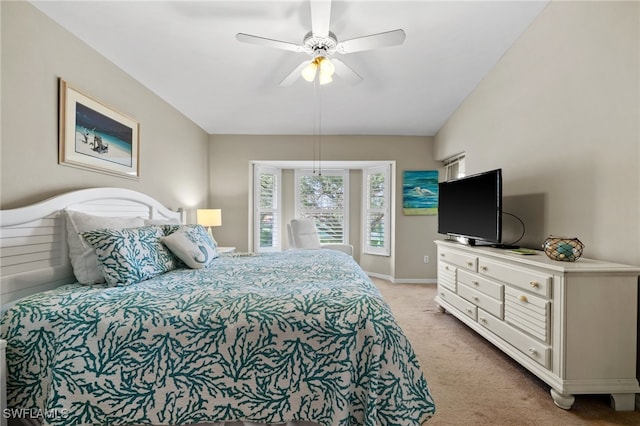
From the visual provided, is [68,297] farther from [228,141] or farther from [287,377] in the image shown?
[228,141]

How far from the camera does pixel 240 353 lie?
4.04 feet

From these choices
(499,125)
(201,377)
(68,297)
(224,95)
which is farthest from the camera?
(224,95)

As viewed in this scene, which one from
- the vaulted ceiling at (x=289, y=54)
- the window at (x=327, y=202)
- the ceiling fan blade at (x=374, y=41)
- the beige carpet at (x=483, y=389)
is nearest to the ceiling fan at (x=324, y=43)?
the ceiling fan blade at (x=374, y=41)

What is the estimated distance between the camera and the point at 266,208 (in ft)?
16.9

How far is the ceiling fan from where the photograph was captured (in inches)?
73.3

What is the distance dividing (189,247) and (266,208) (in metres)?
3.06

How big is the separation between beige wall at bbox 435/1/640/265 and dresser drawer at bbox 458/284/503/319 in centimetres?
71

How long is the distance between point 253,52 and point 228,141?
2.02m

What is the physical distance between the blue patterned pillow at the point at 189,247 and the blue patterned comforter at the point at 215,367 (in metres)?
0.81

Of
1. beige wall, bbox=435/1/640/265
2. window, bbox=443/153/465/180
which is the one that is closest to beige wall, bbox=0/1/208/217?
beige wall, bbox=435/1/640/265

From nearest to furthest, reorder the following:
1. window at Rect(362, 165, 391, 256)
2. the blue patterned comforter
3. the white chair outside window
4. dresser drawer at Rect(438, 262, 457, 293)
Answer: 1. the blue patterned comforter
2. dresser drawer at Rect(438, 262, 457, 293)
3. the white chair outside window
4. window at Rect(362, 165, 391, 256)

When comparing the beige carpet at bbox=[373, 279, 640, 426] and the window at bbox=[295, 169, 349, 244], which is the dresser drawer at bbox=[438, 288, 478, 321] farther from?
the window at bbox=[295, 169, 349, 244]

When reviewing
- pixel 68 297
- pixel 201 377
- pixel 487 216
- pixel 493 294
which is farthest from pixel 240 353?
pixel 487 216

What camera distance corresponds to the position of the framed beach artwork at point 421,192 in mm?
4605
